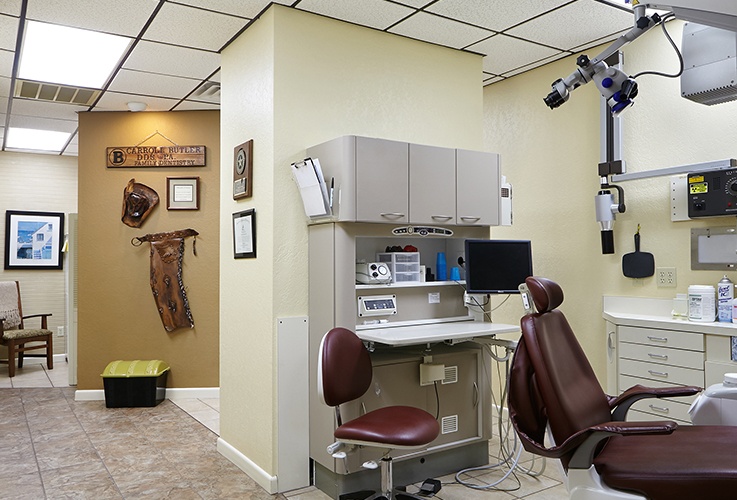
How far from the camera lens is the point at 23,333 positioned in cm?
707

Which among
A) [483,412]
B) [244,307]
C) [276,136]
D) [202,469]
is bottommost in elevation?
[202,469]

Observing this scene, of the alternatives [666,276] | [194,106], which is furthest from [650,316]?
[194,106]

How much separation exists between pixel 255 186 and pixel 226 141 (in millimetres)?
615

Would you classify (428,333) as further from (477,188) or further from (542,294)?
(477,188)

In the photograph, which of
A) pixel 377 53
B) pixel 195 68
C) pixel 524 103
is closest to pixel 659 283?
pixel 524 103

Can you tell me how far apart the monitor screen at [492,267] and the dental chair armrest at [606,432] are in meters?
1.47

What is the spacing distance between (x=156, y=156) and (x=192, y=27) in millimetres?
2355

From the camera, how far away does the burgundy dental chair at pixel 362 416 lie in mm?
2773

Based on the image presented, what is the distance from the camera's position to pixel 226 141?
13.6 feet

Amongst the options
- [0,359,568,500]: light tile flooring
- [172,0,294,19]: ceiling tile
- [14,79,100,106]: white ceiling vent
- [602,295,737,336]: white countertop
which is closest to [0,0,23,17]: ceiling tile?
[172,0,294,19]: ceiling tile

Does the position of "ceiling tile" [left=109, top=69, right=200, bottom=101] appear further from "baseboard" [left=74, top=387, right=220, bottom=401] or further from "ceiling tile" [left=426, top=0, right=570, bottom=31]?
"baseboard" [left=74, top=387, right=220, bottom=401]

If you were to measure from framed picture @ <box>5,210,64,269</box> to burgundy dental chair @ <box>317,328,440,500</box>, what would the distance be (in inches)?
247

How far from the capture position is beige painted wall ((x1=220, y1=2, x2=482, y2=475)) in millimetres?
3531

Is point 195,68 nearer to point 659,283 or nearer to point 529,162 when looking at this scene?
point 529,162
